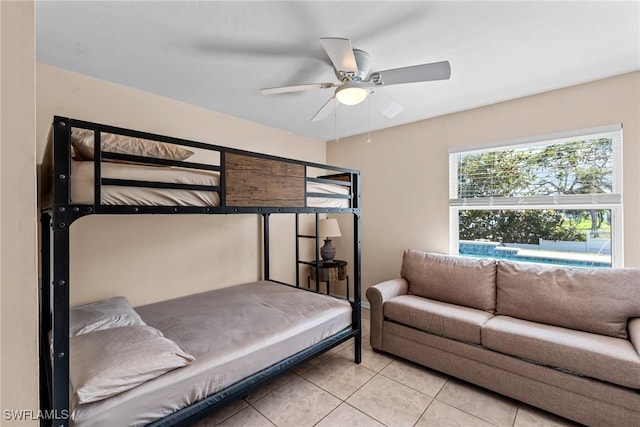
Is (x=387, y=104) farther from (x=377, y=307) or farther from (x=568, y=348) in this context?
(x=568, y=348)

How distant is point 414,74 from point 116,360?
7.17ft

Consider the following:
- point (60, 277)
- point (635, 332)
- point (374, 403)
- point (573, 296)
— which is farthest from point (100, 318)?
point (635, 332)

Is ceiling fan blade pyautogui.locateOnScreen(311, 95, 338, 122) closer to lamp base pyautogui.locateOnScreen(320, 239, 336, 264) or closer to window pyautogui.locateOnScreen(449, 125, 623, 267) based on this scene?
window pyautogui.locateOnScreen(449, 125, 623, 267)

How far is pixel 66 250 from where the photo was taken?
1.14 m

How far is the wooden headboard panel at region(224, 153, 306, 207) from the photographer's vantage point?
1.70 metres

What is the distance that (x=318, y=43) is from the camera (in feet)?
5.78

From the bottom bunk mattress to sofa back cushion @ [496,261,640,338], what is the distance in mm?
1401

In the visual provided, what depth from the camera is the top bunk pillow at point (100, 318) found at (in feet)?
5.29

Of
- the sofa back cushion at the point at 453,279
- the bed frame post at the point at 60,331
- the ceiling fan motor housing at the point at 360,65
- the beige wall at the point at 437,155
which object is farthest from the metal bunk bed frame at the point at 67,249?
the beige wall at the point at 437,155

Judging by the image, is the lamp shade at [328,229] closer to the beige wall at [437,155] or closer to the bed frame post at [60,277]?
the beige wall at [437,155]

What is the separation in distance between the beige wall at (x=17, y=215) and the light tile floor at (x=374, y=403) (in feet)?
5.82

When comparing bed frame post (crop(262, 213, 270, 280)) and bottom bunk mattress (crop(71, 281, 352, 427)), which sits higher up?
bed frame post (crop(262, 213, 270, 280))

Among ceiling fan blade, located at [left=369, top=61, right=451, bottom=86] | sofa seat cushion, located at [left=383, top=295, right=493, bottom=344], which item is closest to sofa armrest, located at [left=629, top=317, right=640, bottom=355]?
sofa seat cushion, located at [left=383, top=295, right=493, bottom=344]

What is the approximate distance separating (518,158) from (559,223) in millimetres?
701
